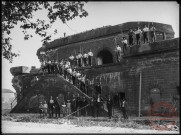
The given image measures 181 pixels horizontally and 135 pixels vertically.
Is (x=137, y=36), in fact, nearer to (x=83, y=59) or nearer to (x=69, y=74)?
(x=83, y=59)

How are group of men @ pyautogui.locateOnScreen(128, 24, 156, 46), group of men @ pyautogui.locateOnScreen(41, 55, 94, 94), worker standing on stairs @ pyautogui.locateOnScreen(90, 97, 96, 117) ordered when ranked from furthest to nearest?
1. group of men @ pyautogui.locateOnScreen(41, 55, 94, 94)
2. group of men @ pyautogui.locateOnScreen(128, 24, 156, 46)
3. worker standing on stairs @ pyautogui.locateOnScreen(90, 97, 96, 117)

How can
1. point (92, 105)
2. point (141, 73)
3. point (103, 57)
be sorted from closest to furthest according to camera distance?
point (141, 73), point (92, 105), point (103, 57)

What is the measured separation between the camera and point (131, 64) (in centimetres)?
1638

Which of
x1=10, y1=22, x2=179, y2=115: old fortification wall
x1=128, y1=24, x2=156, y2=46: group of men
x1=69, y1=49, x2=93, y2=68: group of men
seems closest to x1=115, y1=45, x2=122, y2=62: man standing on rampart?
x1=128, y1=24, x2=156, y2=46: group of men

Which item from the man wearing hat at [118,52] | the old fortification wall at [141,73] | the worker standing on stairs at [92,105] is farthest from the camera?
the man wearing hat at [118,52]

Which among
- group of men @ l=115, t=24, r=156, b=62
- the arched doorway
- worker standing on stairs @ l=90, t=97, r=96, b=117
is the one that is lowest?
worker standing on stairs @ l=90, t=97, r=96, b=117

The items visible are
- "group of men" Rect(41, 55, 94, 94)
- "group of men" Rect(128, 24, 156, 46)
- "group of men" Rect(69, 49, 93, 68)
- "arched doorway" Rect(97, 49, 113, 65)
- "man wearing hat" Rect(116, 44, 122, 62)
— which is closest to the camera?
"group of men" Rect(128, 24, 156, 46)

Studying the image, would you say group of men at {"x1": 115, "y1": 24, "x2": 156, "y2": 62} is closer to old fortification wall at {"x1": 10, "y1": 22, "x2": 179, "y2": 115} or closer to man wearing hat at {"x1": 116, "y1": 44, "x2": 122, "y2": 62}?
man wearing hat at {"x1": 116, "y1": 44, "x2": 122, "y2": 62}

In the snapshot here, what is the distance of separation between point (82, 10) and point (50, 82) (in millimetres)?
12572

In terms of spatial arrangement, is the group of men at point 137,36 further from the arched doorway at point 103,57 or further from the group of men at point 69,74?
the group of men at point 69,74

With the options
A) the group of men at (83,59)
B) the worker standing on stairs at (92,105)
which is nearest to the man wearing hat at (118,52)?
the group of men at (83,59)

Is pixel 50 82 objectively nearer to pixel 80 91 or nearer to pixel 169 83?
pixel 80 91

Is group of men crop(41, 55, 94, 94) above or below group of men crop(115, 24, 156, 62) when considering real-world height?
below

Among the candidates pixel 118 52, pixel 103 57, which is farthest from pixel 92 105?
pixel 103 57
